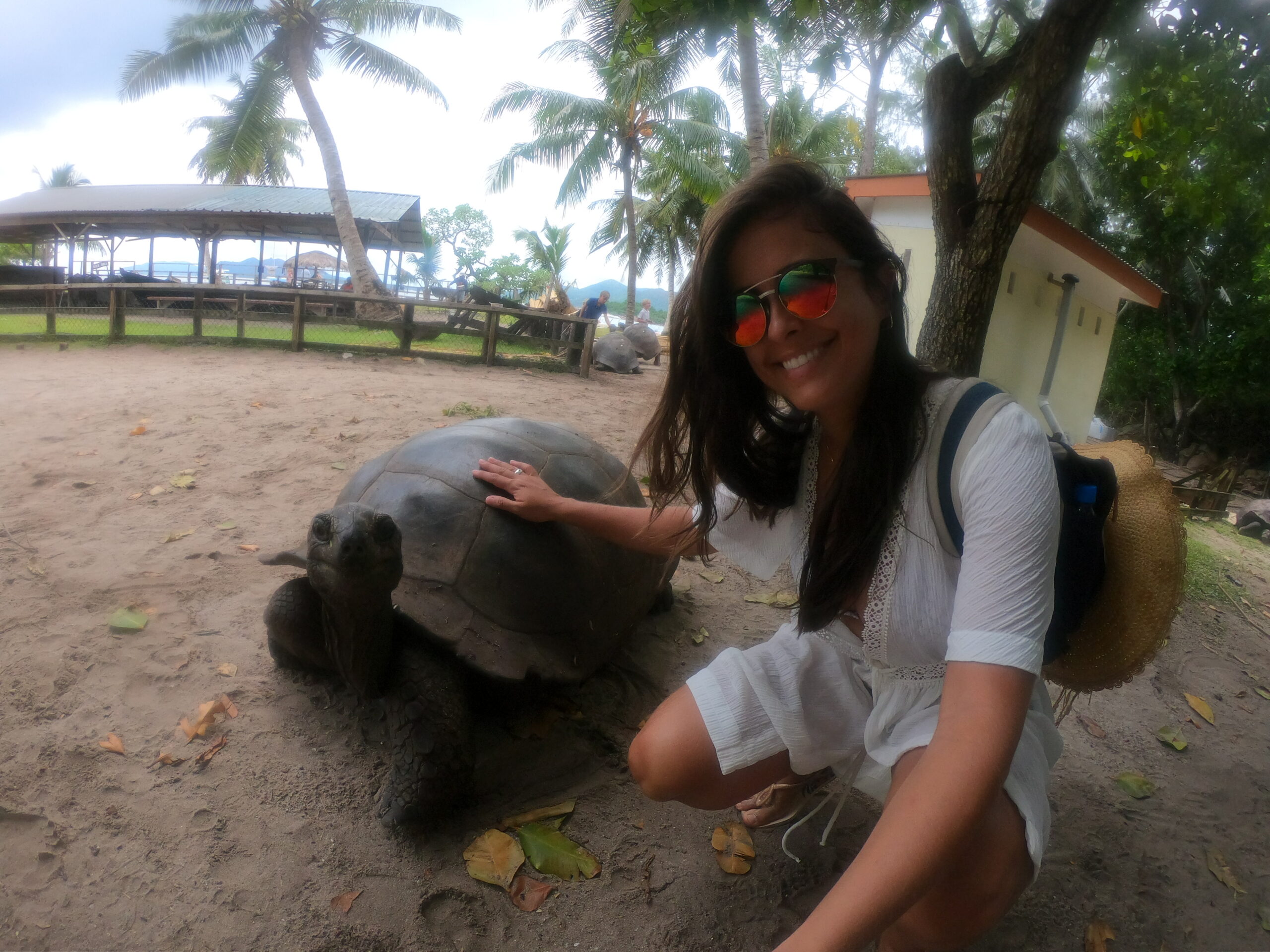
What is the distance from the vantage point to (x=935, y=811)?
3.28ft

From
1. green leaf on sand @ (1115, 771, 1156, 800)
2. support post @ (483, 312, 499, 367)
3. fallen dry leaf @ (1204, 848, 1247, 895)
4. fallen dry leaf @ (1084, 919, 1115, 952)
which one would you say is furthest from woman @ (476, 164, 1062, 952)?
support post @ (483, 312, 499, 367)

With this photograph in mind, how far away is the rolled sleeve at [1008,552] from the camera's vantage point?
1066 millimetres

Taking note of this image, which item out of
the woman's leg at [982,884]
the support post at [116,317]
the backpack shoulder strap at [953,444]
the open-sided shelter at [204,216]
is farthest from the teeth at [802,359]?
the open-sided shelter at [204,216]

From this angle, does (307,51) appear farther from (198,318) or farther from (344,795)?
(344,795)

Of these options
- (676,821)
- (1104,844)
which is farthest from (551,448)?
(1104,844)

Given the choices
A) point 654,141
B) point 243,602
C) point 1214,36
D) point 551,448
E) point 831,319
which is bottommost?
point 243,602

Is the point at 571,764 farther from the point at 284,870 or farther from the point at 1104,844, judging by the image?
the point at 1104,844

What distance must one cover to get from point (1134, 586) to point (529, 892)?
137cm

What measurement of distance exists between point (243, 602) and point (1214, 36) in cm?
467

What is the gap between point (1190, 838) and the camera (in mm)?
2096

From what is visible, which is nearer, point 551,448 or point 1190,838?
point 1190,838

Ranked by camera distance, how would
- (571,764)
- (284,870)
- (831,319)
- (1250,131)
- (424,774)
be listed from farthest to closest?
(1250,131), (571,764), (424,774), (284,870), (831,319)

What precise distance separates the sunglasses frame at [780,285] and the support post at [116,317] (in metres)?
9.17

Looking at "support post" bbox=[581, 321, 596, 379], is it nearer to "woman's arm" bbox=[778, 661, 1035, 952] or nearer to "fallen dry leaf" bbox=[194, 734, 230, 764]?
"fallen dry leaf" bbox=[194, 734, 230, 764]
